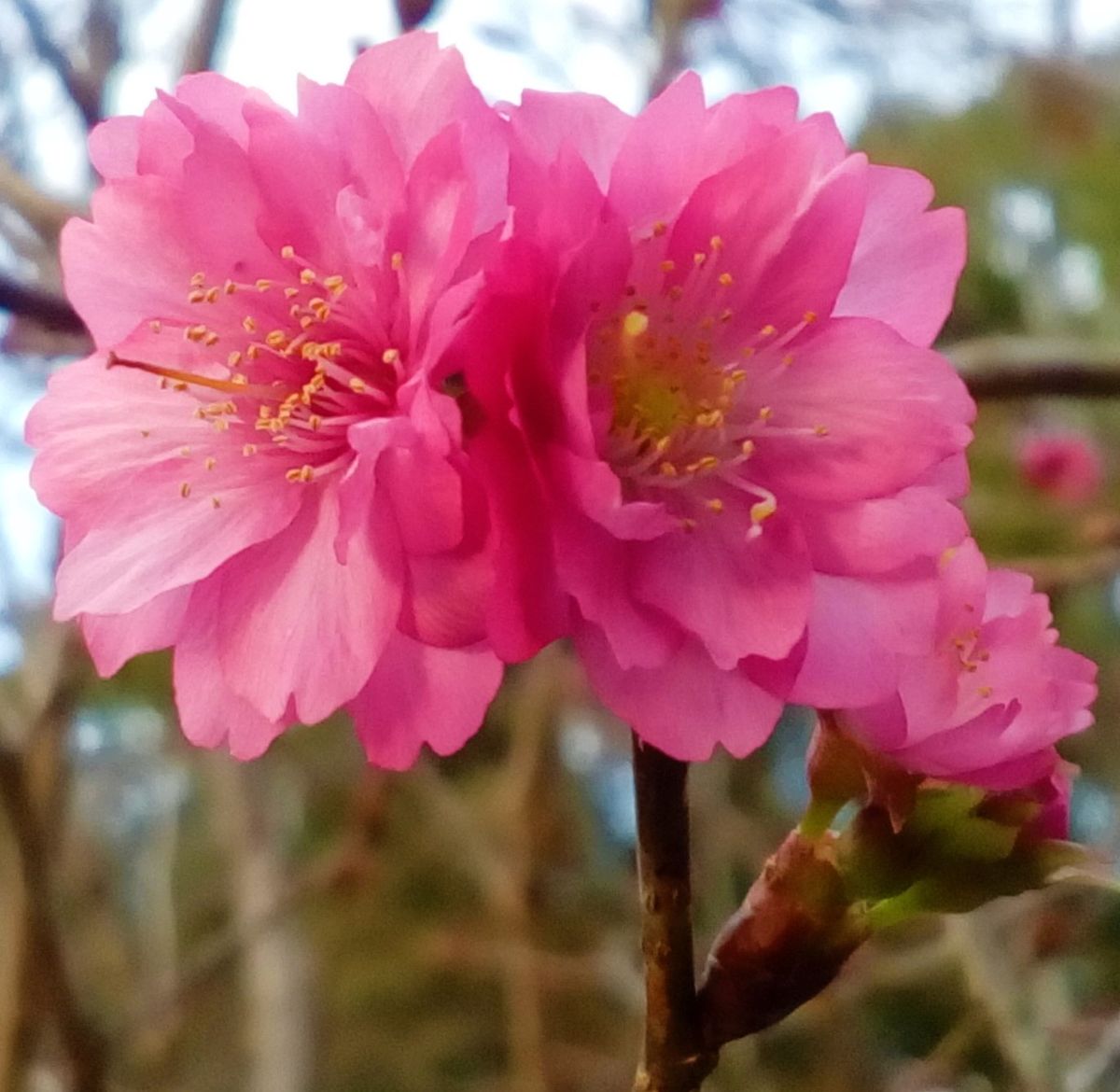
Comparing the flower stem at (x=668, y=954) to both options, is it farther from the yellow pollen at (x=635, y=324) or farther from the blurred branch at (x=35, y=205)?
the blurred branch at (x=35, y=205)

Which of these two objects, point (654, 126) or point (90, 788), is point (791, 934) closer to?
point (654, 126)

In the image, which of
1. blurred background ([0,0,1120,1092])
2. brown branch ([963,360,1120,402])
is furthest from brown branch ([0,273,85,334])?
brown branch ([963,360,1120,402])

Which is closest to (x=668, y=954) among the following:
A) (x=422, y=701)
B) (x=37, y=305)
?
(x=422, y=701)

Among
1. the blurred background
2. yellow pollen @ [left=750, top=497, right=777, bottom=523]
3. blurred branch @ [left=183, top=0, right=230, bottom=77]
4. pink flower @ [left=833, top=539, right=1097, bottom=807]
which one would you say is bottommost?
the blurred background

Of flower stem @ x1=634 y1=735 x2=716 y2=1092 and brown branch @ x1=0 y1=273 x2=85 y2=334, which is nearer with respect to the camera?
flower stem @ x1=634 y1=735 x2=716 y2=1092

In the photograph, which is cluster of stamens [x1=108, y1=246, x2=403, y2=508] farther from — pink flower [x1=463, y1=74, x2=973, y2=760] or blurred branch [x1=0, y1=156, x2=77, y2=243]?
blurred branch [x1=0, y1=156, x2=77, y2=243]

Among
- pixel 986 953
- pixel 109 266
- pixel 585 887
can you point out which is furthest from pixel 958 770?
pixel 585 887
